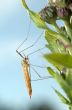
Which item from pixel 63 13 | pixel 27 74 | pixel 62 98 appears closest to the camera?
pixel 63 13

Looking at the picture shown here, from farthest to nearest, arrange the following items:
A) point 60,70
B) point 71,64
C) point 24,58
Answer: point 24,58 < point 60,70 < point 71,64

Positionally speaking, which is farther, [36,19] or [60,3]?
[36,19]

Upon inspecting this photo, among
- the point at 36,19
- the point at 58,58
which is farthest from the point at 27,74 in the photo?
the point at 58,58

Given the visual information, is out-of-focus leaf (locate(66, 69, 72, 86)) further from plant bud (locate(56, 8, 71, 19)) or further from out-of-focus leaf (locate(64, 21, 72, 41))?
plant bud (locate(56, 8, 71, 19))

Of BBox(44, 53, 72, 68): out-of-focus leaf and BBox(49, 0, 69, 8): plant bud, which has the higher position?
BBox(49, 0, 69, 8): plant bud

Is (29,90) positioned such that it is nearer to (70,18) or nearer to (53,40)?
(53,40)

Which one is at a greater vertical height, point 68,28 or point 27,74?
point 68,28

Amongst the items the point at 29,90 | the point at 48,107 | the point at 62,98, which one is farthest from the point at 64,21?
the point at 48,107

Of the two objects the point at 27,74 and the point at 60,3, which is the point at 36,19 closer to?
the point at 60,3

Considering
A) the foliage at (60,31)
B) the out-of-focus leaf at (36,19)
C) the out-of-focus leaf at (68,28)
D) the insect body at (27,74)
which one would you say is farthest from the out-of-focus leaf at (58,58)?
the insect body at (27,74)

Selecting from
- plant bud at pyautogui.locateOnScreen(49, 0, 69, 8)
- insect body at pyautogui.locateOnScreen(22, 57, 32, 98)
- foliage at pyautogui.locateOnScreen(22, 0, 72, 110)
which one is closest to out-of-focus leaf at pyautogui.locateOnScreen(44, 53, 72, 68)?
foliage at pyautogui.locateOnScreen(22, 0, 72, 110)

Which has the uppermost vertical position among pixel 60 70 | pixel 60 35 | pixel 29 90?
pixel 60 35
